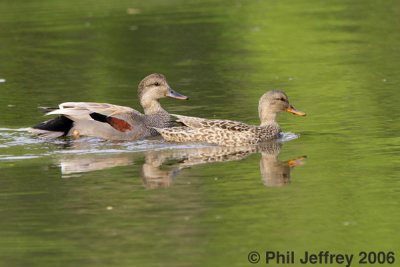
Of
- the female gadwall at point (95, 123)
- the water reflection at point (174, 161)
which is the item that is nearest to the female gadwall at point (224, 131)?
the water reflection at point (174, 161)

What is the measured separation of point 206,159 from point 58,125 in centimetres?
280

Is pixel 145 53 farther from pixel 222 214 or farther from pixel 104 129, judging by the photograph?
pixel 222 214

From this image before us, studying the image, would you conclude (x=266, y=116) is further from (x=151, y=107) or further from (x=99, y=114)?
(x=99, y=114)

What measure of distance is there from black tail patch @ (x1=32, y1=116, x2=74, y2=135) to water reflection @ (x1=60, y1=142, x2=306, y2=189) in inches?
24.3

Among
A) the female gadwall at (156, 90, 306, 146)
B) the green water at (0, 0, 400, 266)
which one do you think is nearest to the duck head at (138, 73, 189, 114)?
the green water at (0, 0, 400, 266)

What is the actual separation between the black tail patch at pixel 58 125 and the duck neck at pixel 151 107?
1.46 m

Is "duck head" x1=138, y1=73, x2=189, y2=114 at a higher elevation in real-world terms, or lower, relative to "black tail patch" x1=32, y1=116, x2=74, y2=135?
higher

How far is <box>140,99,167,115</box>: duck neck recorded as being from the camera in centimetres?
Answer: 1452

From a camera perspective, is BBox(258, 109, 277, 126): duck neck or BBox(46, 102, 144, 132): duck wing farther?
BBox(258, 109, 277, 126): duck neck

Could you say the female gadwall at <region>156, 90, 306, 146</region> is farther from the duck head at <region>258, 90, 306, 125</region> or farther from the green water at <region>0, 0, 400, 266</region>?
the green water at <region>0, 0, 400, 266</region>

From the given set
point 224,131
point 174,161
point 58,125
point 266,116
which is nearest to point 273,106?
point 266,116

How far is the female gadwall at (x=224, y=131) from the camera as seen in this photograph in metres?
12.7

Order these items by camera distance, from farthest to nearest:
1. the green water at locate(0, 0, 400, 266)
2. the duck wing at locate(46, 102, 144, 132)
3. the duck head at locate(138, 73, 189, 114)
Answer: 1. the duck head at locate(138, 73, 189, 114)
2. the duck wing at locate(46, 102, 144, 132)
3. the green water at locate(0, 0, 400, 266)

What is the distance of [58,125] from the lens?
44.3 ft
